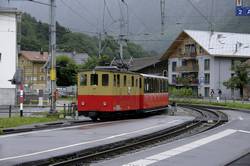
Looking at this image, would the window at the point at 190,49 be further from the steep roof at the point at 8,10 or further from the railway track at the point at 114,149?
the railway track at the point at 114,149

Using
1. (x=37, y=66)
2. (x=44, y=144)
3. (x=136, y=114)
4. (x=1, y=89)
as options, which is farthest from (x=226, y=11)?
(x=37, y=66)

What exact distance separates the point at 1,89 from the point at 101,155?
3972cm

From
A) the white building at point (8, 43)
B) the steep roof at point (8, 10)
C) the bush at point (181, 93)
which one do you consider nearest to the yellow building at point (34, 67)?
the bush at point (181, 93)

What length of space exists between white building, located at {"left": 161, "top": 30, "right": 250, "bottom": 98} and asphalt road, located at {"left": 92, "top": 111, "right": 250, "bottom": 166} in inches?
2622

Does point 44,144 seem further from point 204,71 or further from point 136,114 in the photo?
point 204,71

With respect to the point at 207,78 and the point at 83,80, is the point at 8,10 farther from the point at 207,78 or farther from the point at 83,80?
the point at 207,78

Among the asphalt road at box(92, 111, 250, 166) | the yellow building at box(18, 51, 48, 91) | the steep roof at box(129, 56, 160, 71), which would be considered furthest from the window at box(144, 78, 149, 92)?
the yellow building at box(18, 51, 48, 91)

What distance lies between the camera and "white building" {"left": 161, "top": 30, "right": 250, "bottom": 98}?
8942 cm

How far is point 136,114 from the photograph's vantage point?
118 feet

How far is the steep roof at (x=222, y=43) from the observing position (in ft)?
295

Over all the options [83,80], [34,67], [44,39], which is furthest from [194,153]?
[44,39]

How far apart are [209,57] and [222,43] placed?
10.4 feet

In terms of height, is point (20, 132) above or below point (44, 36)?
below

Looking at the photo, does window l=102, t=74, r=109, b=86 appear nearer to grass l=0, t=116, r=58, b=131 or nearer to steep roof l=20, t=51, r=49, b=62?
grass l=0, t=116, r=58, b=131
